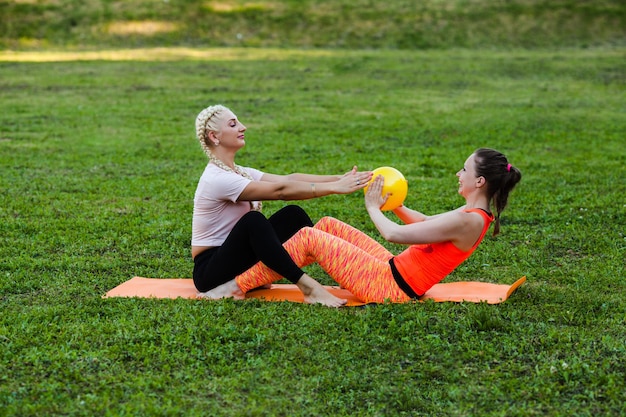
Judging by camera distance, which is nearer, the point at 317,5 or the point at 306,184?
the point at 306,184

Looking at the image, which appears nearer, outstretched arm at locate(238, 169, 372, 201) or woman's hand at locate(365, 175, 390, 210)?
woman's hand at locate(365, 175, 390, 210)

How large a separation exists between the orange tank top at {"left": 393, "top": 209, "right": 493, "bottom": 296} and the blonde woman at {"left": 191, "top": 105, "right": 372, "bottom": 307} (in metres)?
0.56

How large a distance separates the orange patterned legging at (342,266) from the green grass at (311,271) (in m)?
0.22

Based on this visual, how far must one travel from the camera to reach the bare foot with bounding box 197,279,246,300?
239 inches

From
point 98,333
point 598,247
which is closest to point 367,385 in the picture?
point 98,333

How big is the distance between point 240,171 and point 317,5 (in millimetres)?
29062

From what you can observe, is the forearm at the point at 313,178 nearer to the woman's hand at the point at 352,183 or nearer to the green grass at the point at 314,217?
the woman's hand at the point at 352,183

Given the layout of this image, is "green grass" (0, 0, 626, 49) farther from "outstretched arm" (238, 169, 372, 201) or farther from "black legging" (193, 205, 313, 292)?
"outstretched arm" (238, 169, 372, 201)

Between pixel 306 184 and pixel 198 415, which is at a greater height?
pixel 306 184

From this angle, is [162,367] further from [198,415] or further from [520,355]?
[520,355]

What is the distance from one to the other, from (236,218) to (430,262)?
1628 mm

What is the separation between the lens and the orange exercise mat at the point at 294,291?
19.7 feet

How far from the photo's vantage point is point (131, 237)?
321 inches

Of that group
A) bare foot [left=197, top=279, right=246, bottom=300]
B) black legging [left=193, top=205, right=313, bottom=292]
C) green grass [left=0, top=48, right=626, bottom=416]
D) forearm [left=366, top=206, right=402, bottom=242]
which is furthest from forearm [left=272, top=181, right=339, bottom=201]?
green grass [left=0, top=48, right=626, bottom=416]
